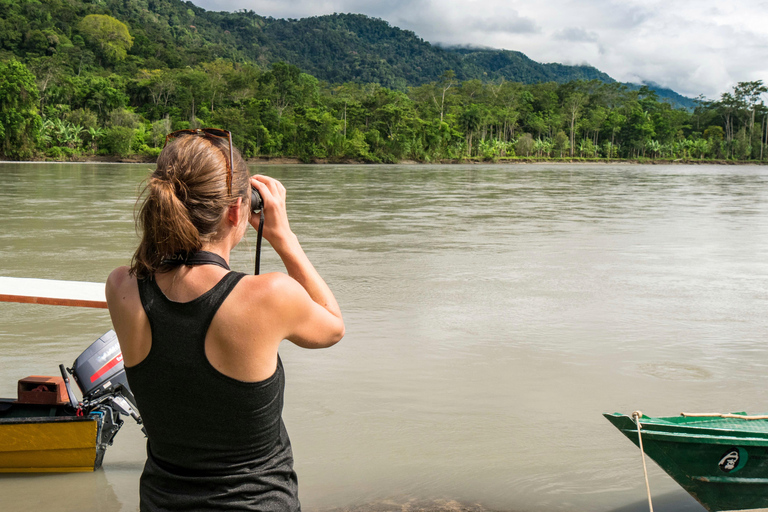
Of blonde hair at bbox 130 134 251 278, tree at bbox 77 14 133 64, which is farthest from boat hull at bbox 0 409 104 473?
tree at bbox 77 14 133 64

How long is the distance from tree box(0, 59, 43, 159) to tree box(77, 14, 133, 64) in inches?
1537

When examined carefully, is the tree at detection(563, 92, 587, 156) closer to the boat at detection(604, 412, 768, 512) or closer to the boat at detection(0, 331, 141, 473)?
the boat at detection(604, 412, 768, 512)

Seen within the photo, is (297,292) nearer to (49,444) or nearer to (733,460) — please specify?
(733,460)

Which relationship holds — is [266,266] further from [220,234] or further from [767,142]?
[767,142]

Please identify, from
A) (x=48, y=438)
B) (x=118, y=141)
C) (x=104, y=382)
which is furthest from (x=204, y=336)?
(x=118, y=141)

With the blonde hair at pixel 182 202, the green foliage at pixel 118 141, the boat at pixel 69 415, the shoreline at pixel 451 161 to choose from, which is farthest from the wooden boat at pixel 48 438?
the green foliage at pixel 118 141

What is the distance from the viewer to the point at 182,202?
1.22 metres

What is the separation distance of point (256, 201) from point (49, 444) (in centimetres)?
242

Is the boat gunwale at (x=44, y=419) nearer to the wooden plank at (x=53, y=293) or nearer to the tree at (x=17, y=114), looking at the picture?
the wooden plank at (x=53, y=293)

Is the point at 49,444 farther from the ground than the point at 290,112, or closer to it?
closer to it

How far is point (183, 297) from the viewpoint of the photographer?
1198 millimetres

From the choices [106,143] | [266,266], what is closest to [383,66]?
[106,143]

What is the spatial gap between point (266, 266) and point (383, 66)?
193 meters

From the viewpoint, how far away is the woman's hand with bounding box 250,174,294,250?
141cm
